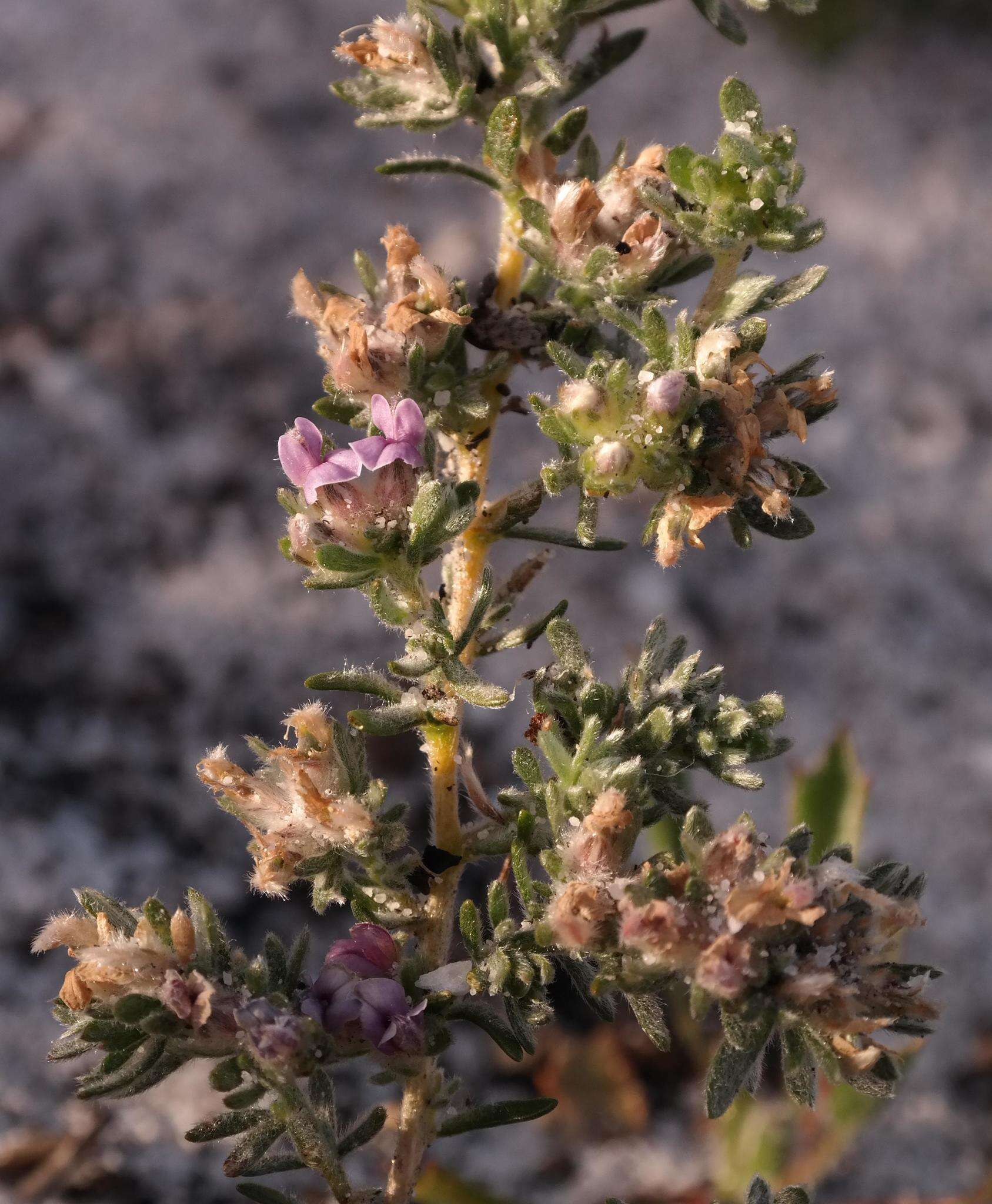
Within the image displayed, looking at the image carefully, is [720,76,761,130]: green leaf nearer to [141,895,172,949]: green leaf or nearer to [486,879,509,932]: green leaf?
[486,879,509,932]: green leaf

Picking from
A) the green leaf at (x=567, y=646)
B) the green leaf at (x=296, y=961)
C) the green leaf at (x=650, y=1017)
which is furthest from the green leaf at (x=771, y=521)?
the green leaf at (x=296, y=961)

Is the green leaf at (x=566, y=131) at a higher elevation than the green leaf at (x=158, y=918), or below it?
higher

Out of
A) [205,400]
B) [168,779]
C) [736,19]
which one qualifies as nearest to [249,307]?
[205,400]

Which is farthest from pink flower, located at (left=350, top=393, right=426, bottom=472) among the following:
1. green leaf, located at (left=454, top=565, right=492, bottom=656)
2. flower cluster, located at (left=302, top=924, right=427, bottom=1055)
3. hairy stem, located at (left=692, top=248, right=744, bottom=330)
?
flower cluster, located at (left=302, top=924, right=427, bottom=1055)

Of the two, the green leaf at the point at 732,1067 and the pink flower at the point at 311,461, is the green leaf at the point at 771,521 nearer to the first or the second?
the pink flower at the point at 311,461

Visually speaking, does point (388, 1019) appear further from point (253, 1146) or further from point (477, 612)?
point (477, 612)
